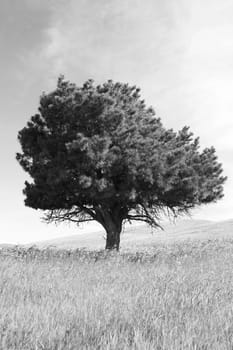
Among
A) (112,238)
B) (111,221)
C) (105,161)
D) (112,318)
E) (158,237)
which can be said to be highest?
(105,161)

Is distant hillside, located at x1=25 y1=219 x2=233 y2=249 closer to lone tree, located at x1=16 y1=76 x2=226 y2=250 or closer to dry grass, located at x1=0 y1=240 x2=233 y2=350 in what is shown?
lone tree, located at x1=16 y1=76 x2=226 y2=250

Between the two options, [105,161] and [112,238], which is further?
[112,238]

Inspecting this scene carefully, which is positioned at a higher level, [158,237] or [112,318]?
[158,237]

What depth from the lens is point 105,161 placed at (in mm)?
18969

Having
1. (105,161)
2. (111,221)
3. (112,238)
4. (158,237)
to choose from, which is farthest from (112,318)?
(158,237)

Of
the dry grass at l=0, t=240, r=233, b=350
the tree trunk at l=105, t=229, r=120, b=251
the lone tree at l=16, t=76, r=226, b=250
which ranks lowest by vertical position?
the dry grass at l=0, t=240, r=233, b=350

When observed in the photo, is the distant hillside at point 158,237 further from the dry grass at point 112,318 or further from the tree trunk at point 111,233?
the dry grass at point 112,318

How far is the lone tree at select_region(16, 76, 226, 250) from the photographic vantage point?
19.4 metres

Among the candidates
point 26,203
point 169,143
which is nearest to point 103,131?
point 169,143

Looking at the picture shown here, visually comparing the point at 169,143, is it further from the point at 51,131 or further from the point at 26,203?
the point at 26,203

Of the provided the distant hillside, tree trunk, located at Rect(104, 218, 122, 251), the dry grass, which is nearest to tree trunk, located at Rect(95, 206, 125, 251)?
tree trunk, located at Rect(104, 218, 122, 251)

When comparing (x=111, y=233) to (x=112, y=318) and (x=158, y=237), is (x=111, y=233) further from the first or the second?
(x=158, y=237)

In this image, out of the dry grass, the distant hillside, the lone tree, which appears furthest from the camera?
the distant hillside

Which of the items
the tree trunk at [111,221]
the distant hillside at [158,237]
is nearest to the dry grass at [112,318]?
the tree trunk at [111,221]
